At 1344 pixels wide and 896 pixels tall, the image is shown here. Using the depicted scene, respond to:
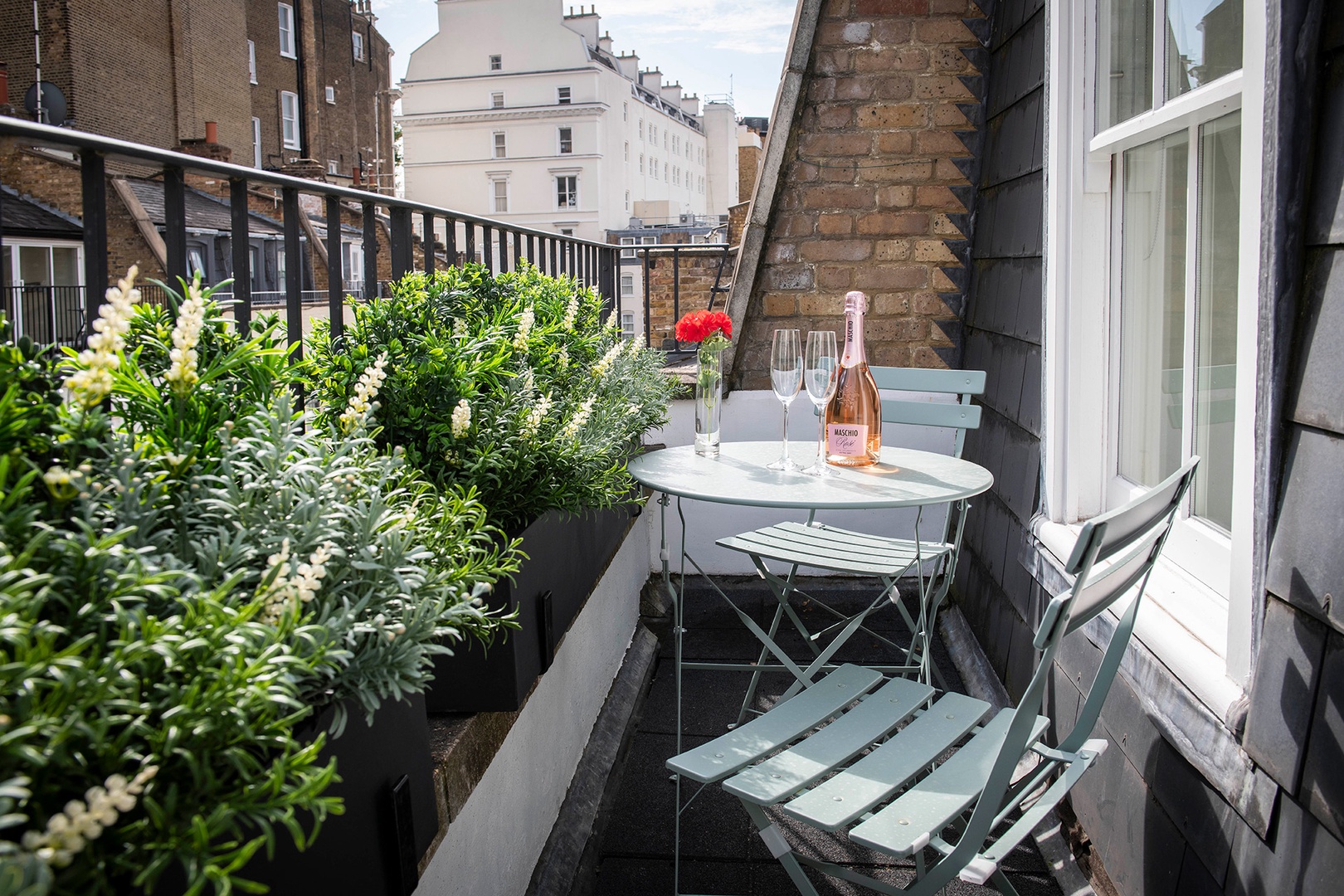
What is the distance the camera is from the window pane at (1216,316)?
180cm

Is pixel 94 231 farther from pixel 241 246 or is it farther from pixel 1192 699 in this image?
pixel 1192 699

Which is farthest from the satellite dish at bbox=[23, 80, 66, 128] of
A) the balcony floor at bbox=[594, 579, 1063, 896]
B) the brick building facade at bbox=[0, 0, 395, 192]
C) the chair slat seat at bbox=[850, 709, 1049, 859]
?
the chair slat seat at bbox=[850, 709, 1049, 859]

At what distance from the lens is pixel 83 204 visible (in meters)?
1.21

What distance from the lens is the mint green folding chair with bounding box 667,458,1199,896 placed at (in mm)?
1455

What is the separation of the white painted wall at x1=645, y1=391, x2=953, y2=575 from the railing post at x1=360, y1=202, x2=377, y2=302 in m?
2.25

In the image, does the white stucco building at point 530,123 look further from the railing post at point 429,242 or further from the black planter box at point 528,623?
the black planter box at point 528,623

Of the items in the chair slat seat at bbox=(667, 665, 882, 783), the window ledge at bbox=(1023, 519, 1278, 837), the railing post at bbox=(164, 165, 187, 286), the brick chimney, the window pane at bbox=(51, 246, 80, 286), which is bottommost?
the chair slat seat at bbox=(667, 665, 882, 783)

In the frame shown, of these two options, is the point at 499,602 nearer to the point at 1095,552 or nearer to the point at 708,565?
the point at 1095,552

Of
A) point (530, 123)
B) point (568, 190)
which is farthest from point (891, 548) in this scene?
point (530, 123)

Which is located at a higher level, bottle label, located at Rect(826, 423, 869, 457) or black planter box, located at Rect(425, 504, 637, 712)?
bottle label, located at Rect(826, 423, 869, 457)

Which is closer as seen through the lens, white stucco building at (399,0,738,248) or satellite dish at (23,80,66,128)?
satellite dish at (23,80,66,128)

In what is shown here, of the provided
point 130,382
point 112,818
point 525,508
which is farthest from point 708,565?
point 112,818

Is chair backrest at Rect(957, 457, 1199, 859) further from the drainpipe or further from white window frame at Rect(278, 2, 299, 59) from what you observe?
white window frame at Rect(278, 2, 299, 59)

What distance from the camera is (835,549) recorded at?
10.1ft
